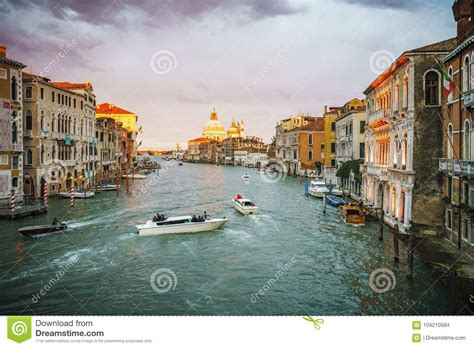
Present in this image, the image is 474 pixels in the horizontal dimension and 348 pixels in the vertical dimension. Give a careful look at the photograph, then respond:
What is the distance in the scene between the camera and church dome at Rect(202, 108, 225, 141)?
12681 centimetres

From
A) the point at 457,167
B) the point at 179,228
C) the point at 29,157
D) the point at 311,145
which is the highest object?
the point at 311,145

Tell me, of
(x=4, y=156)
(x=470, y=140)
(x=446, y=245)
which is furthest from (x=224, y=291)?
(x=4, y=156)

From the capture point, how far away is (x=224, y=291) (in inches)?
288

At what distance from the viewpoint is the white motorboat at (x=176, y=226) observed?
11916mm

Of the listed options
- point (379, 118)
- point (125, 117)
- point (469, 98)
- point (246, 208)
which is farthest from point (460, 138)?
point (125, 117)

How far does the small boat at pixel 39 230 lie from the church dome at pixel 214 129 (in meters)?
115

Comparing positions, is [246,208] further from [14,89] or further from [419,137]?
[14,89]

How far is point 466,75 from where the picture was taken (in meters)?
8.55

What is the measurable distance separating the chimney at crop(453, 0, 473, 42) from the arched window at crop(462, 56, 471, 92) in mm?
1150

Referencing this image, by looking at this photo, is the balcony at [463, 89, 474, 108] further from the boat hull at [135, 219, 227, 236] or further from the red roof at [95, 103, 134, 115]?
the red roof at [95, 103, 134, 115]

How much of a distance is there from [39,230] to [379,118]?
11.2 m

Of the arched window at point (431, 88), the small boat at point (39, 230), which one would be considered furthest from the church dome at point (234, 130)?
the arched window at point (431, 88)

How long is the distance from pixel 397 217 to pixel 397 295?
4.90 metres
